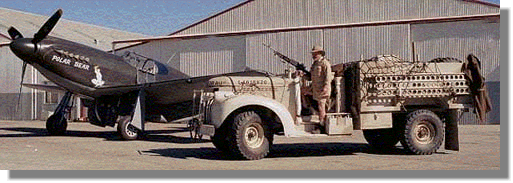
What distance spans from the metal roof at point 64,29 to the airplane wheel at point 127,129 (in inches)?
132

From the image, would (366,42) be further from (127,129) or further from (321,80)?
(321,80)

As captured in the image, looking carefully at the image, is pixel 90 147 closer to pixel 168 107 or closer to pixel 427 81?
pixel 168 107

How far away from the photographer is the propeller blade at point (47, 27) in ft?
38.0

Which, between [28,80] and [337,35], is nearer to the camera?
[337,35]

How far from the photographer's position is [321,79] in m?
8.08

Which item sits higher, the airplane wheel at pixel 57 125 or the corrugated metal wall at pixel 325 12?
the corrugated metal wall at pixel 325 12

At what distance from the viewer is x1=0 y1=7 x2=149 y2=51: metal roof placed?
14.0 m

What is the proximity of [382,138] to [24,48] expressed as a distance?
7.83 m

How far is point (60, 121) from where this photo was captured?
1452cm

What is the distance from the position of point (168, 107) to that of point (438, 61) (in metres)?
6.98

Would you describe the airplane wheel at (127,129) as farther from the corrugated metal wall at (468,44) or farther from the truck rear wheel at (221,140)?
the corrugated metal wall at (468,44)

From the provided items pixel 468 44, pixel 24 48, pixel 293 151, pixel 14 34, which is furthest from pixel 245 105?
pixel 468 44

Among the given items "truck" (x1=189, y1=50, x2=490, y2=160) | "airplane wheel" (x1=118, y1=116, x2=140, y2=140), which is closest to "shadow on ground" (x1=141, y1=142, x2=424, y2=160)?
"truck" (x1=189, y1=50, x2=490, y2=160)

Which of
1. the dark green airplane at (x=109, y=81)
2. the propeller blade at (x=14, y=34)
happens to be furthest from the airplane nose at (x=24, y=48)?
the propeller blade at (x=14, y=34)
